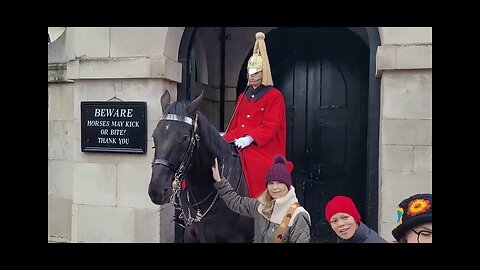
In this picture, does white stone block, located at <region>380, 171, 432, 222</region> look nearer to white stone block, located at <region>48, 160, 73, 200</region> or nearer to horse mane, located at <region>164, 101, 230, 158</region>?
horse mane, located at <region>164, 101, 230, 158</region>

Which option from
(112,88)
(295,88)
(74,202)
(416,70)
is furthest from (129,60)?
(416,70)

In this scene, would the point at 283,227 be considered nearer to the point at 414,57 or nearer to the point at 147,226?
the point at 147,226

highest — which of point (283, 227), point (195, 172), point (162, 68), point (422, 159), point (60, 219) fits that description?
point (162, 68)

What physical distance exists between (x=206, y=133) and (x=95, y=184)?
1723 millimetres

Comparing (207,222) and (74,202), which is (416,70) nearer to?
(207,222)

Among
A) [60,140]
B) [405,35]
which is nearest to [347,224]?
[405,35]

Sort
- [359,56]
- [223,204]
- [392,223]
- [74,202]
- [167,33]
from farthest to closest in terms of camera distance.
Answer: [359,56] → [74,202] → [167,33] → [392,223] → [223,204]

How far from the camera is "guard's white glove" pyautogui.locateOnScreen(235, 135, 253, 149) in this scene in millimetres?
3721

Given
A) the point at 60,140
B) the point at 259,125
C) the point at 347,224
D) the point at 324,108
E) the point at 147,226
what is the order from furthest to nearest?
the point at 324,108 → the point at 60,140 → the point at 147,226 → the point at 259,125 → the point at 347,224

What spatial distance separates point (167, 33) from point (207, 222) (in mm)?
1891

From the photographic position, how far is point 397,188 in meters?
3.89

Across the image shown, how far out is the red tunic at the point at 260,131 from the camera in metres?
3.72

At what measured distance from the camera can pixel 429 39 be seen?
12.4 ft

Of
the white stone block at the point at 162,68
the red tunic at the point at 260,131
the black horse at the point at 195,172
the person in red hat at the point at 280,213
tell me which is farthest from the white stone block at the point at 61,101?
the person in red hat at the point at 280,213
